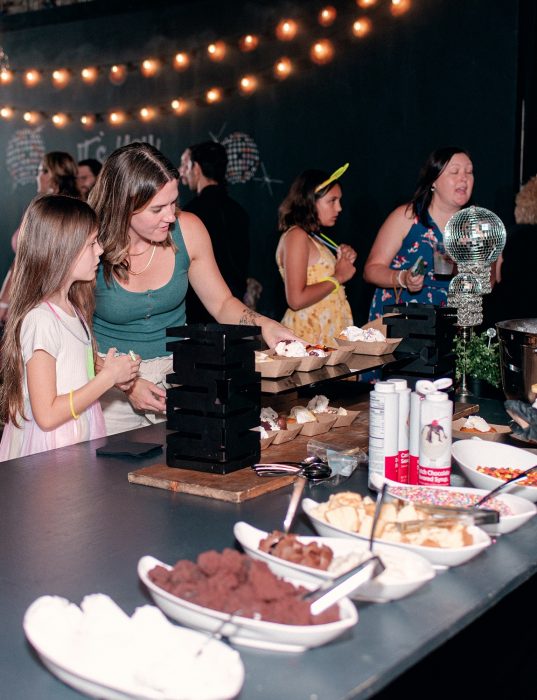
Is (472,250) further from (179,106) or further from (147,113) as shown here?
(147,113)

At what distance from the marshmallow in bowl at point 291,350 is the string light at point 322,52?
3755 millimetres

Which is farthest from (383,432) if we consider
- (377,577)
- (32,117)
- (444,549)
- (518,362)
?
(32,117)

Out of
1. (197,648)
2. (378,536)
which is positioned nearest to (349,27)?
(378,536)

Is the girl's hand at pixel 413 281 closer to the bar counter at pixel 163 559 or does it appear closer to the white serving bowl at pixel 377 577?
the bar counter at pixel 163 559

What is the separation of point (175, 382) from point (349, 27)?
4.14 metres

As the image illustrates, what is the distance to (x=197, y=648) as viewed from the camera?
44.3 inches

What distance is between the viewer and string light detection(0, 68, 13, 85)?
7.98 m

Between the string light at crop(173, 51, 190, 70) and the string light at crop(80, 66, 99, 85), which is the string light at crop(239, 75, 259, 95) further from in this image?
the string light at crop(80, 66, 99, 85)

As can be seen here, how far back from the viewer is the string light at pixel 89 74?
24.1 ft

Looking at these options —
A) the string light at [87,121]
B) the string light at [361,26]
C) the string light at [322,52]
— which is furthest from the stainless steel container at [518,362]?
the string light at [87,121]

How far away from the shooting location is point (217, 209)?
471cm

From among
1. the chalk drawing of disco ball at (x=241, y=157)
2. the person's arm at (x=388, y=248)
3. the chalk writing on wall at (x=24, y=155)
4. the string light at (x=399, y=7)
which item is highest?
the string light at (x=399, y=7)

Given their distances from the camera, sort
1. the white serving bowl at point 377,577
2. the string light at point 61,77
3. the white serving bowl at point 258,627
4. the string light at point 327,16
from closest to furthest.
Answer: the white serving bowl at point 258,627
the white serving bowl at point 377,577
the string light at point 327,16
the string light at point 61,77

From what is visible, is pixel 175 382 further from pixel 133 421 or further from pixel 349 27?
A: pixel 349 27
